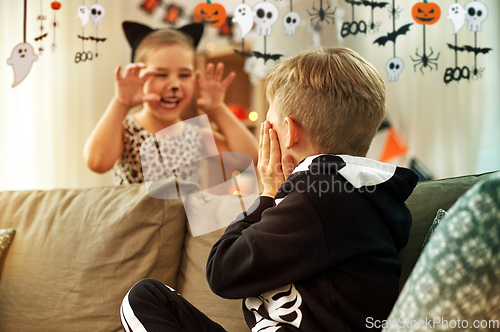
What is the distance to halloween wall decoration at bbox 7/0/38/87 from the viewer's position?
1856mm

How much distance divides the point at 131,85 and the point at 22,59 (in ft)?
2.03

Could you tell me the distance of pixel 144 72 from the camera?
5.50 ft

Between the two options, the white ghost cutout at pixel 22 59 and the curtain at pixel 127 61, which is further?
the white ghost cutout at pixel 22 59

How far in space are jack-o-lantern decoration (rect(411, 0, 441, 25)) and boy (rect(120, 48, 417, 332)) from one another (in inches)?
39.0

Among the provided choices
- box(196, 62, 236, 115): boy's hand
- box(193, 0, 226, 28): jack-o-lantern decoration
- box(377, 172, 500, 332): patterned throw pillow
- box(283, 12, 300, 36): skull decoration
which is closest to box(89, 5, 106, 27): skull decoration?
box(193, 0, 226, 28): jack-o-lantern decoration

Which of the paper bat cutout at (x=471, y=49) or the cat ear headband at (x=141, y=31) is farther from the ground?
the cat ear headband at (x=141, y=31)

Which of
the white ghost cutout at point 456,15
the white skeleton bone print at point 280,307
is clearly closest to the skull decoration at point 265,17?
the white ghost cutout at point 456,15

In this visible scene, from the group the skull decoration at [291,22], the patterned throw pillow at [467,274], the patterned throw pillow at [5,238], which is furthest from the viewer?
the skull decoration at [291,22]

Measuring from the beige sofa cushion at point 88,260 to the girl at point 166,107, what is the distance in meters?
0.46

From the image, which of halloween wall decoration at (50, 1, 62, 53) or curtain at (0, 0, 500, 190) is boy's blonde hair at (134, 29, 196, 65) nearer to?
curtain at (0, 0, 500, 190)

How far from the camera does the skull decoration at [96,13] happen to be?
70.3 inches

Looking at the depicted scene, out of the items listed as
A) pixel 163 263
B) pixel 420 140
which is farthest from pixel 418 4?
pixel 163 263

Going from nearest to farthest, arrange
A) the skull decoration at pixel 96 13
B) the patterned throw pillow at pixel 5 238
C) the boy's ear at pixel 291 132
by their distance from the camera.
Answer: the boy's ear at pixel 291 132 < the patterned throw pillow at pixel 5 238 < the skull decoration at pixel 96 13

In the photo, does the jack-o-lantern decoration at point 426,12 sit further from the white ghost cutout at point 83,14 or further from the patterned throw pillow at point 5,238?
the patterned throw pillow at point 5,238
